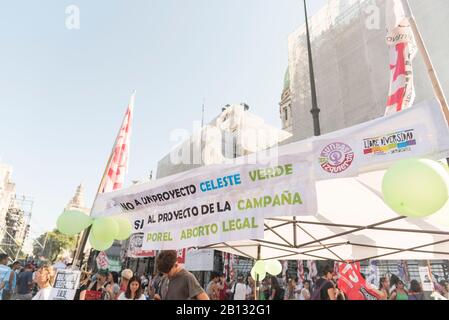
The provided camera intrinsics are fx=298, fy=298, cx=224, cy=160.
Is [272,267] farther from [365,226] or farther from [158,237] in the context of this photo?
[158,237]

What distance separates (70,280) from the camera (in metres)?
4.35

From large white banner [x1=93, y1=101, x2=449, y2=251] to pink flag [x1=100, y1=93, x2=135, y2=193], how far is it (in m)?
1.42


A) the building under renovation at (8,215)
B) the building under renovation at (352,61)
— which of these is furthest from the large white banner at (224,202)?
the building under renovation at (8,215)

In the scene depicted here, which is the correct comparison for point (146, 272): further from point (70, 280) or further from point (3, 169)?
point (3, 169)

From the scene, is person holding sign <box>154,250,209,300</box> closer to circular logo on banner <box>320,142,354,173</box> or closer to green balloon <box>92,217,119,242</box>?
green balloon <box>92,217,119,242</box>

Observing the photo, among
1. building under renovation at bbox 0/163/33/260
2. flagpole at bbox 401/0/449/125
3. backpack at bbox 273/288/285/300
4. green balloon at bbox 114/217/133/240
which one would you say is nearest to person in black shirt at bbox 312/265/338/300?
green balloon at bbox 114/217/133/240

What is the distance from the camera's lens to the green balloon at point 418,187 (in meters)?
2.21

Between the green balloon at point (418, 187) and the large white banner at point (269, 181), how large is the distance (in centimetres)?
23

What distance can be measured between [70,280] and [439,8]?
16.8 meters

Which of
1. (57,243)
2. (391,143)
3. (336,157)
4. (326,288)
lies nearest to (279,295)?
(326,288)

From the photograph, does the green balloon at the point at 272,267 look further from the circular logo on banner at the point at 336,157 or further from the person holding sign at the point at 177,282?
the circular logo on banner at the point at 336,157

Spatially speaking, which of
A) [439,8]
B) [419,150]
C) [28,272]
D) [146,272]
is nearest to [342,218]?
[419,150]

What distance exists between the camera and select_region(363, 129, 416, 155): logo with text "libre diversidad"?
2.56 meters

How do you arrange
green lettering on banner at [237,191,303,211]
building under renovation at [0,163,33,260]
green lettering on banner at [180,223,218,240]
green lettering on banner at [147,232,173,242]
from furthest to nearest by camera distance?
1. building under renovation at [0,163,33,260]
2. green lettering on banner at [147,232,173,242]
3. green lettering on banner at [180,223,218,240]
4. green lettering on banner at [237,191,303,211]
